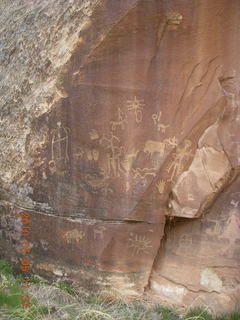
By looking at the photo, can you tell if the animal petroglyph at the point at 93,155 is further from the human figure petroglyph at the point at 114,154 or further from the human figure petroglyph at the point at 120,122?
the human figure petroglyph at the point at 120,122

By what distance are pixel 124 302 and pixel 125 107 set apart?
185 cm

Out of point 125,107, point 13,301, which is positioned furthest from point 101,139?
point 13,301

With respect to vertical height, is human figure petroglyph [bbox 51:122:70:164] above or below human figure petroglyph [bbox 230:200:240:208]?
above

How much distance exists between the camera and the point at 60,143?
358 cm

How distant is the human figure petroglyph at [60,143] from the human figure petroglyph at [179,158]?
0.96 m

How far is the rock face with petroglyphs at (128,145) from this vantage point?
10.9ft

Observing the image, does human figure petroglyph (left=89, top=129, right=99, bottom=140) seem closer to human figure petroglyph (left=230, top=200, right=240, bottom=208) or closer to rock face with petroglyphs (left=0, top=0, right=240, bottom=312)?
rock face with petroglyphs (left=0, top=0, right=240, bottom=312)

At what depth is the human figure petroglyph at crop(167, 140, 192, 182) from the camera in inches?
141

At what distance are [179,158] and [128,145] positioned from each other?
0.49 meters

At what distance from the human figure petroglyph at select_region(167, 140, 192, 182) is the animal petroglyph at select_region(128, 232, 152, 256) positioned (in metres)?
0.63

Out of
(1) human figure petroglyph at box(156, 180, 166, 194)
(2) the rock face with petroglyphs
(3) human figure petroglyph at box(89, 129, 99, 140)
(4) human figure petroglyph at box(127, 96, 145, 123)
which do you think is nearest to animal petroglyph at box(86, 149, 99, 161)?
(2) the rock face with petroglyphs

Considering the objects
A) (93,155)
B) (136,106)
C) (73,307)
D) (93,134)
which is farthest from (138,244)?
(136,106)

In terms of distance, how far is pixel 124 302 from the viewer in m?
3.76

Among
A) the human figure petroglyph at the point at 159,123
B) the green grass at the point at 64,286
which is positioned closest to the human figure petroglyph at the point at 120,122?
the human figure petroglyph at the point at 159,123
